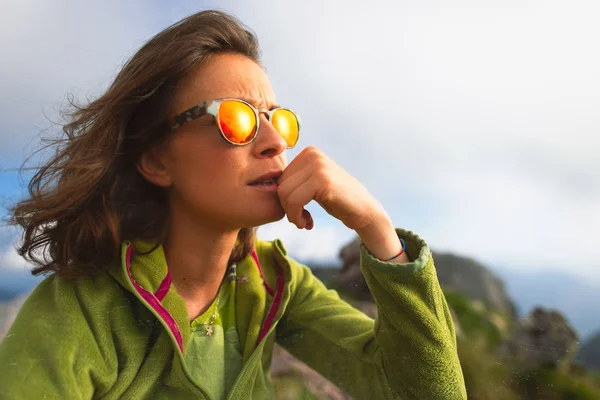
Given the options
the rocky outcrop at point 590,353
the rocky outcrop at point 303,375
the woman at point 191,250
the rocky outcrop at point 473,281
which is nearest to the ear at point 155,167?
the woman at point 191,250

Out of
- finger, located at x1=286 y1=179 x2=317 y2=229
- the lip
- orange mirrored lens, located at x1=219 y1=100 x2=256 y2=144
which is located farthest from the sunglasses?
finger, located at x1=286 y1=179 x2=317 y2=229

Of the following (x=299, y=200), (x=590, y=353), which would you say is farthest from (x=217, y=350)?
(x=590, y=353)

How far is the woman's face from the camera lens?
1436mm

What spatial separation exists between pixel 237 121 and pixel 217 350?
71 centimetres

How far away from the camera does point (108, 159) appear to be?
1568 mm

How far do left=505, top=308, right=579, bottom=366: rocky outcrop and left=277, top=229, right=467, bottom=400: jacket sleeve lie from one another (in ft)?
0.64

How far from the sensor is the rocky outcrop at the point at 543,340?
151cm

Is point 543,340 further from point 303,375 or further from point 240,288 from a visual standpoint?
point 240,288

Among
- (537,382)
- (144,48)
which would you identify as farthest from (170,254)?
(537,382)

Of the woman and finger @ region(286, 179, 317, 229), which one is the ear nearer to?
the woman

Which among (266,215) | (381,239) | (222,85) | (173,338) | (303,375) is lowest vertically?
(303,375)

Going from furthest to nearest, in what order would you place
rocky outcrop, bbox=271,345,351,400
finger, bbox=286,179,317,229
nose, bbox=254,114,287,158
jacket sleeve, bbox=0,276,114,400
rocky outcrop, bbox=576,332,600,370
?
1. rocky outcrop, bbox=271,345,351,400
2. rocky outcrop, bbox=576,332,600,370
3. nose, bbox=254,114,287,158
4. finger, bbox=286,179,317,229
5. jacket sleeve, bbox=0,276,114,400

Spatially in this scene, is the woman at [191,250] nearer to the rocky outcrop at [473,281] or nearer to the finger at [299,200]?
the finger at [299,200]

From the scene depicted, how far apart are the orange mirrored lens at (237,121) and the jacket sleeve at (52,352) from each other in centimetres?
59
